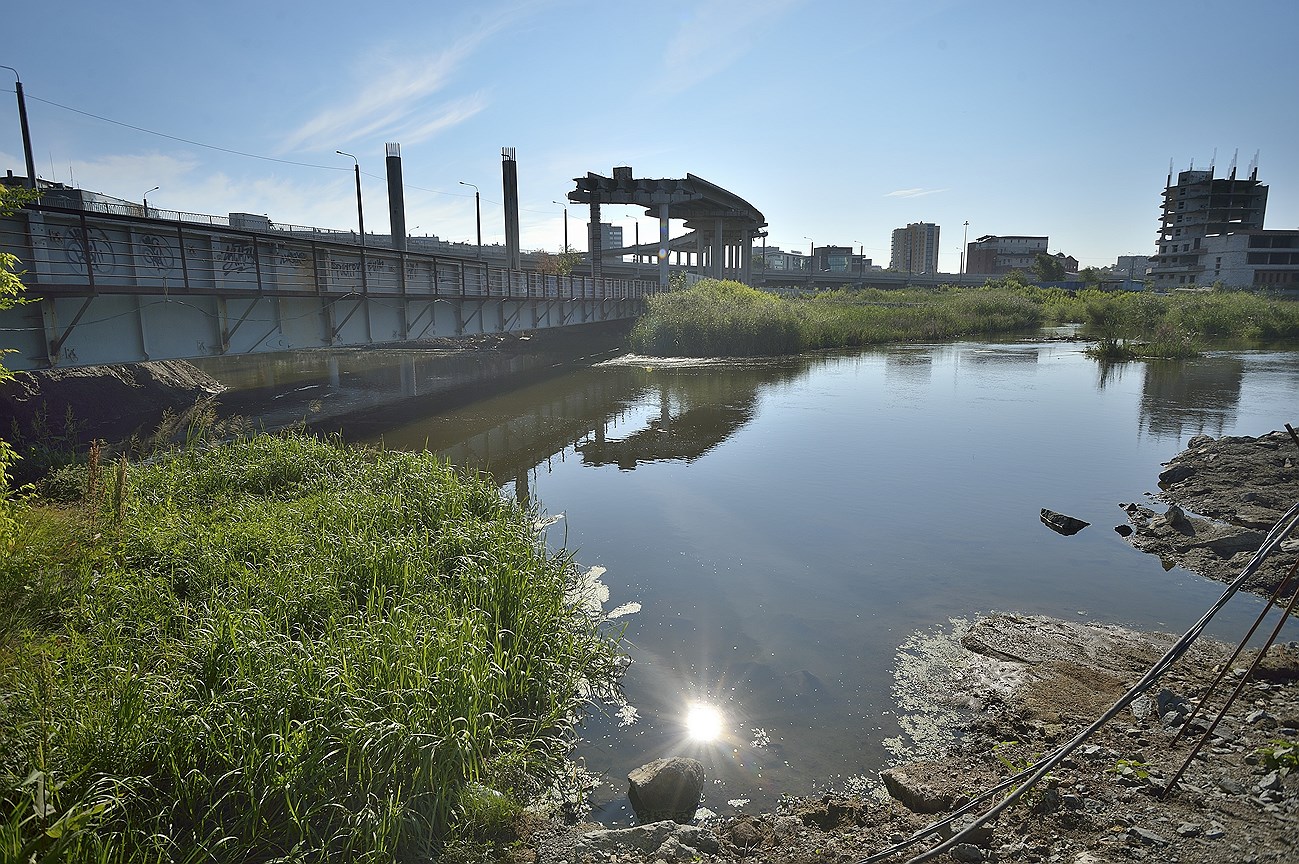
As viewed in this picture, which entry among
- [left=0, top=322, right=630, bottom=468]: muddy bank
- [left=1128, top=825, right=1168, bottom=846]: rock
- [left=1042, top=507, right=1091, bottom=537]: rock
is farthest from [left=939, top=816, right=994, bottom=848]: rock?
[left=0, top=322, right=630, bottom=468]: muddy bank

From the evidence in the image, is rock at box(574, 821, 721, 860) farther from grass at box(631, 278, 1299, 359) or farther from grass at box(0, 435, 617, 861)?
grass at box(631, 278, 1299, 359)

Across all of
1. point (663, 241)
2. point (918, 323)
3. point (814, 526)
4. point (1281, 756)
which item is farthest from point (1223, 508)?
point (663, 241)

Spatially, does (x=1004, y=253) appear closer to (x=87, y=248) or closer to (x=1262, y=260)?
(x=1262, y=260)

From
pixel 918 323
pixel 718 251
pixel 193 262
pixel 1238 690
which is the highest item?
pixel 718 251

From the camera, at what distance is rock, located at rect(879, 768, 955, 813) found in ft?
16.0

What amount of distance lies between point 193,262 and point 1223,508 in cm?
2141

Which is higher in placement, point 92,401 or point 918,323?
point 918,323

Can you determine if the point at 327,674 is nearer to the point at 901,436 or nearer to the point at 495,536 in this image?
the point at 495,536

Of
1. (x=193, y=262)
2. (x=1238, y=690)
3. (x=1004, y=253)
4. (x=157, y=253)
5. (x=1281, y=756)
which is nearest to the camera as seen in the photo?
(x=1238, y=690)

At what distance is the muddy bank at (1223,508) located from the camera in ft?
30.9

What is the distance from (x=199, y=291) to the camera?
1688 cm

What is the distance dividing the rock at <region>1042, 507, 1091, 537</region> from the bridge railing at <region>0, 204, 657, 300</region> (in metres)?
17.8

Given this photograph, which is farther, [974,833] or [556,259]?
[556,259]

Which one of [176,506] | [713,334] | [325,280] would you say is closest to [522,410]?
[325,280]
